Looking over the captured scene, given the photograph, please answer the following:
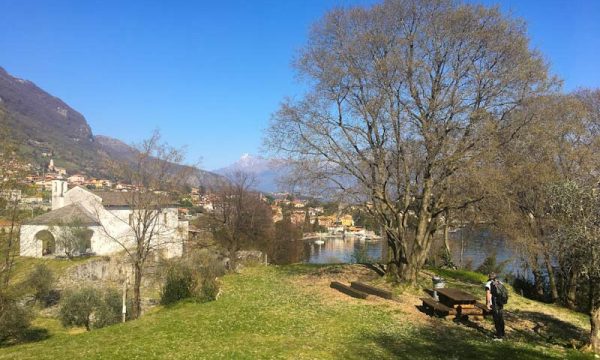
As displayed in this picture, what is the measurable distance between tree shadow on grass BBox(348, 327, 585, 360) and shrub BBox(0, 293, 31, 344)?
18034mm

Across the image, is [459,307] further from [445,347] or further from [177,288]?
[177,288]

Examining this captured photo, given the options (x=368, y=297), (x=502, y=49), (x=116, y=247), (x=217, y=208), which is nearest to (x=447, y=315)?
(x=368, y=297)

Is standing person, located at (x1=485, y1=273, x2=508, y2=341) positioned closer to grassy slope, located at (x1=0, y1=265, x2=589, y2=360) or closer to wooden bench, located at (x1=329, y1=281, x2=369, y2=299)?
grassy slope, located at (x1=0, y1=265, x2=589, y2=360)

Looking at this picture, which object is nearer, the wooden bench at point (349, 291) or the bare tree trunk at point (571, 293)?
the wooden bench at point (349, 291)

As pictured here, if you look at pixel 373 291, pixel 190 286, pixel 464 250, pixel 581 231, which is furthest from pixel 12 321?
pixel 464 250

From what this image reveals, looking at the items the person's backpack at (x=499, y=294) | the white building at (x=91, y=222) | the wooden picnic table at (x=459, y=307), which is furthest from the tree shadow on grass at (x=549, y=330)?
the white building at (x=91, y=222)

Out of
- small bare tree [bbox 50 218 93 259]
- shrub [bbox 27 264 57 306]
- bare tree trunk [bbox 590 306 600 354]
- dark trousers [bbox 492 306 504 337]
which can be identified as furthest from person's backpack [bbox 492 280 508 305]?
small bare tree [bbox 50 218 93 259]

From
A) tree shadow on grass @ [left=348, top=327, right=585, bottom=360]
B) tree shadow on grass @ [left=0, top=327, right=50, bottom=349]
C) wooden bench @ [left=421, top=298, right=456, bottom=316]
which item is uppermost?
wooden bench @ [left=421, top=298, right=456, bottom=316]

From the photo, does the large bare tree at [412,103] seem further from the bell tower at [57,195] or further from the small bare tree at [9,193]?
the bell tower at [57,195]

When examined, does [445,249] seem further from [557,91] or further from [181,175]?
[181,175]

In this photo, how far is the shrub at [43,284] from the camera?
38.9 m

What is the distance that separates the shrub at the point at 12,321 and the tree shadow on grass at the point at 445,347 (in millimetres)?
18034

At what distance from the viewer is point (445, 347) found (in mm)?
11719

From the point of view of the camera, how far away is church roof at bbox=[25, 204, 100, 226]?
2158 inches
